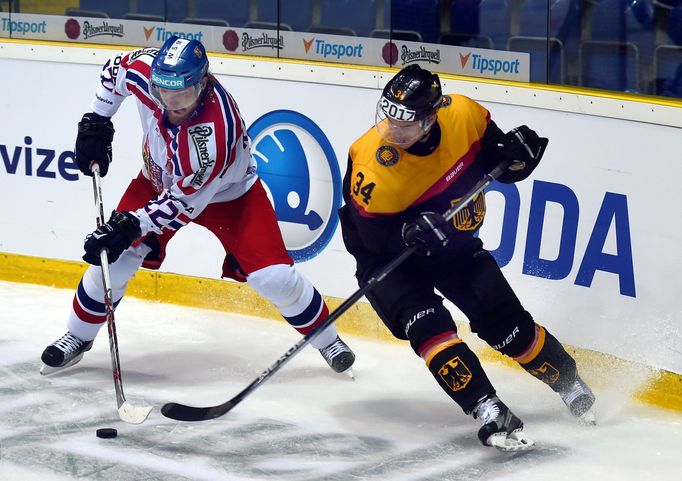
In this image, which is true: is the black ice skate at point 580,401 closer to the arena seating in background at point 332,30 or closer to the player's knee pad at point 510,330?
the player's knee pad at point 510,330

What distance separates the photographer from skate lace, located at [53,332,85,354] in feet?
14.2

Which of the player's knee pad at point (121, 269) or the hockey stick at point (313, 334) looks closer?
the hockey stick at point (313, 334)

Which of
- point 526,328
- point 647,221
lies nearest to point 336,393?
point 526,328

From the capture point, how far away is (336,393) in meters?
4.23

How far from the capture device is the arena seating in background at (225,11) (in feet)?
17.1

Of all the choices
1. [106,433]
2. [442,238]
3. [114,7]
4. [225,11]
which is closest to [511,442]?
[442,238]

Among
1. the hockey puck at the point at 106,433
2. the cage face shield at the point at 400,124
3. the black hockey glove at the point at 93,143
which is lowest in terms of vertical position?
the hockey puck at the point at 106,433

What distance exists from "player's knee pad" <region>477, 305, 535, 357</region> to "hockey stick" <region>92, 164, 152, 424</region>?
1.06m

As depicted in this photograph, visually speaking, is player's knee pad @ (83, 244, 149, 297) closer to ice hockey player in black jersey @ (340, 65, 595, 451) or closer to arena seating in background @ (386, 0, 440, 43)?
ice hockey player in black jersey @ (340, 65, 595, 451)

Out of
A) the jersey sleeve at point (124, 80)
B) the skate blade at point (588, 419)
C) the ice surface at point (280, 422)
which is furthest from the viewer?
the jersey sleeve at point (124, 80)

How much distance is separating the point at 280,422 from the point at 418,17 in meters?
1.76

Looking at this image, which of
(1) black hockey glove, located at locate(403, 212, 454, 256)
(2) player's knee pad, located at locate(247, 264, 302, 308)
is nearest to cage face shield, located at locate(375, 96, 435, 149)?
(1) black hockey glove, located at locate(403, 212, 454, 256)

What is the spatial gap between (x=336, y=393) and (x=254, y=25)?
1742mm

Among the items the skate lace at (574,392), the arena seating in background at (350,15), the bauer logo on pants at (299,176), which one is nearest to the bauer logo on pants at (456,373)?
the skate lace at (574,392)
